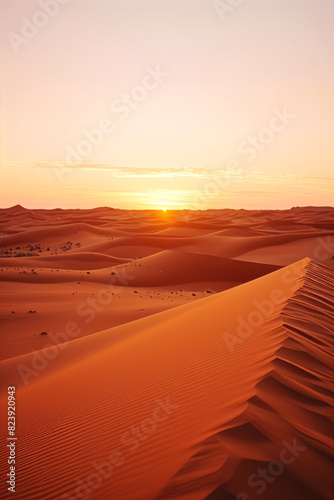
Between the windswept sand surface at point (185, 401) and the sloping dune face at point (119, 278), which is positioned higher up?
the sloping dune face at point (119, 278)

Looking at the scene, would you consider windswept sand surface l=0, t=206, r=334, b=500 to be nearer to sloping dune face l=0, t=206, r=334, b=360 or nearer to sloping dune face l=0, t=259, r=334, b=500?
sloping dune face l=0, t=259, r=334, b=500

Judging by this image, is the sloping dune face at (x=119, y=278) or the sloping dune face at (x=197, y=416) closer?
the sloping dune face at (x=197, y=416)

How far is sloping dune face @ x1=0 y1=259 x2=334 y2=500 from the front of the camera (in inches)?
95.0

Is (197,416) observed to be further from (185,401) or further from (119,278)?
(119,278)

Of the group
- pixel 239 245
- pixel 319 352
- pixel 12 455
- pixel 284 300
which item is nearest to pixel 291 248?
pixel 239 245

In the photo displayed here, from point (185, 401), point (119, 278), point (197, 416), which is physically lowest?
point (197, 416)

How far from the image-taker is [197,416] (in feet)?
10.5

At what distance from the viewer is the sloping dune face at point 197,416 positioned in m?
2.41

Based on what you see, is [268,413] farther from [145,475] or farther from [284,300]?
[284,300]

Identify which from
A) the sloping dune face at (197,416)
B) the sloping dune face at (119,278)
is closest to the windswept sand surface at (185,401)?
the sloping dune face at (197,416)

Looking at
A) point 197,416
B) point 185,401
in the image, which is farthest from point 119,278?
point 197,416

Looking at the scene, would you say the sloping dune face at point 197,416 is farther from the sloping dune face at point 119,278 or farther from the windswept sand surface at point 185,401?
the sloping dune face at point 119,278

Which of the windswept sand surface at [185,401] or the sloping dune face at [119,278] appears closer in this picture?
the windswept sand surface at [185,401]

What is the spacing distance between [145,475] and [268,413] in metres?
0.97
